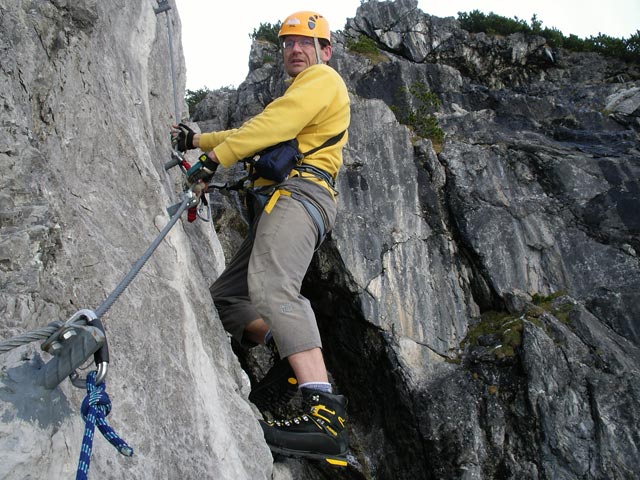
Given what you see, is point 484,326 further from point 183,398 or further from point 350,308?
point 183,398

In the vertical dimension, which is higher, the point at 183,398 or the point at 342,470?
the point at 183,398

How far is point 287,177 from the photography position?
17.1 feet

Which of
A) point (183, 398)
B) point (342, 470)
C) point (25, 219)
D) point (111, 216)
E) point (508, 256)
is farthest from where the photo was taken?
point (508, 256)

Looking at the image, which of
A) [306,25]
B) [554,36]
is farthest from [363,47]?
[306,25]

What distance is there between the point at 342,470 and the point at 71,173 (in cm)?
845

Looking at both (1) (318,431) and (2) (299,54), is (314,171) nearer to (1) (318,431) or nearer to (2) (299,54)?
(2) (299,54)

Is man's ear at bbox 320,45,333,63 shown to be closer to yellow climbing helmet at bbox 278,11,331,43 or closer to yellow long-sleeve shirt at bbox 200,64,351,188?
yellow climbing helmet at bbox 278,11,331,43

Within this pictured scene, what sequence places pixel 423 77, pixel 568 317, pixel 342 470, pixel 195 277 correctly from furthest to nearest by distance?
pixel 423 77 < pixel 568 317 < pixel 342 470 < pixel 195 277

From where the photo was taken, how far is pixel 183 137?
5.51 meters

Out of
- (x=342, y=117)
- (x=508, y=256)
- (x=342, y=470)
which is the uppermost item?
(x=342, y=117)

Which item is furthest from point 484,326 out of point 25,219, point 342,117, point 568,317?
point 25,219

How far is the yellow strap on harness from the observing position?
5027mm

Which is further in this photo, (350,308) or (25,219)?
(350,308)

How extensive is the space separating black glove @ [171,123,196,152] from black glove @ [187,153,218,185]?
768 millimetres
